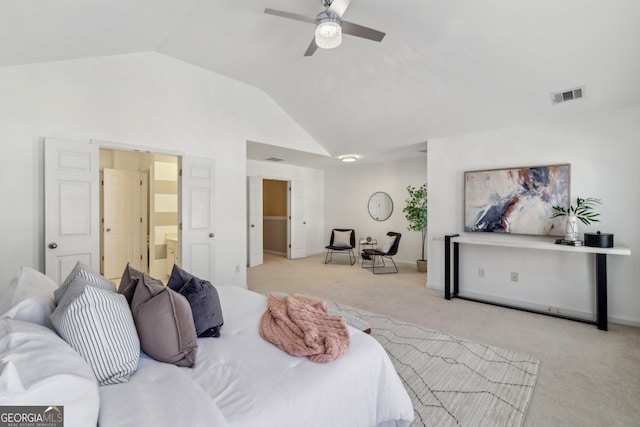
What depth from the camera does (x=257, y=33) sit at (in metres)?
3.36

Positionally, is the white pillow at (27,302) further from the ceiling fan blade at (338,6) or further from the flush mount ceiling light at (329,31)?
the ceiling fan blade at (338,6)

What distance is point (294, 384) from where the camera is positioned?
128cm

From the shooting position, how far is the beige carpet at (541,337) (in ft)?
6.46

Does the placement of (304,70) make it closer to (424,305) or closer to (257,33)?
(257,33)

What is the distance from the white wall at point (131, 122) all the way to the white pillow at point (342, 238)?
8.53 ft

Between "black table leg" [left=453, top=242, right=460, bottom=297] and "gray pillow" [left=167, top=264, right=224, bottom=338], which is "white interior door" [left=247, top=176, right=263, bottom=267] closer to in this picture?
"black table leg" [left=453, top=242, right=460, bottom=297]

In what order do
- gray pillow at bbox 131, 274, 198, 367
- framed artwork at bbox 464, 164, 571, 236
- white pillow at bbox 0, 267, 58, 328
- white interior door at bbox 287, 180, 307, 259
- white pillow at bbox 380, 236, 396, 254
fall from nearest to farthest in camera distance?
white pillow at bbox 0, 267, 58, 328 < gray pillow at bbox 131, 274, 198, 367 < framed artwork at bbox 464, 164, 571, 236 < white pillow at bbox 380, 236, 396, 254 < white interior door at bbox 287, 180, 307, 259

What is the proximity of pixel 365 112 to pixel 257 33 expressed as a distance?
2.00m

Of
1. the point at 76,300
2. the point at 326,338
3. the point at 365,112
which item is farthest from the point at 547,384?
the point at 365,112

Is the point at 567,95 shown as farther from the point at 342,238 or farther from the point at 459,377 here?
the point at 342,238

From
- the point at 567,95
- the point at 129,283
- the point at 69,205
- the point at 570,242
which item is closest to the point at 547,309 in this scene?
the point at 570,242

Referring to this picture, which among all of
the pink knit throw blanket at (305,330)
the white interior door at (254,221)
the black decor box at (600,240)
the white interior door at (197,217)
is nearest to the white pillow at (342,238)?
the white interior door at (254,221)

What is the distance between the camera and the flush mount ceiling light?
2.30 metres

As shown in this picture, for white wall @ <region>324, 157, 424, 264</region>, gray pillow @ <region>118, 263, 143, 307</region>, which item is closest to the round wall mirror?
white wall @ <region>324, 157, 424, 264</region>
